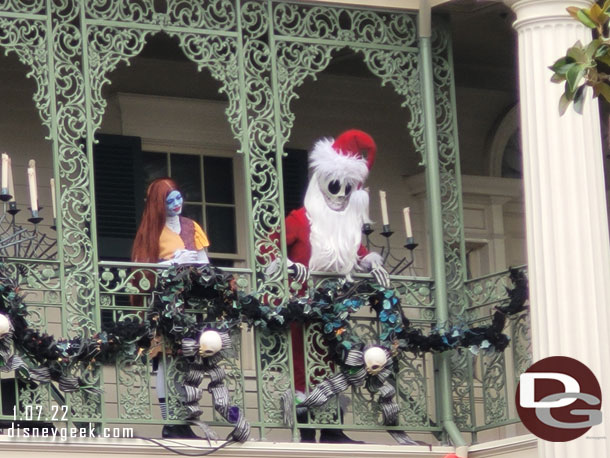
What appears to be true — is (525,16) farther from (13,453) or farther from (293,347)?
(13,453)

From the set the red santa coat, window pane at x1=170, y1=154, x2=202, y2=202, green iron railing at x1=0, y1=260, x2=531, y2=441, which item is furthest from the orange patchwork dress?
window pane at x1=170, y1=154, x2=202, y2=202

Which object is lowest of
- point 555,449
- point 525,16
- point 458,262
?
point 555,449

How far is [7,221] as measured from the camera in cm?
1745

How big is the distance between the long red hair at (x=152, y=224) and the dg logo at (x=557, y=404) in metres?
5.94

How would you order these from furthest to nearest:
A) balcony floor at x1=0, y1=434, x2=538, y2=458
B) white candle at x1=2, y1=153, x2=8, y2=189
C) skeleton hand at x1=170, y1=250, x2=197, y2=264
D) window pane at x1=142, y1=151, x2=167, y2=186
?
window pane at x1=142, y1=151, x2=167, y2=186 < skeleton hand at x1=170, y1=250, x2=197, y2=264 < white candle at x1=2, y1=153, x2=8, y2=189 < balcony floor at x1=0, y1=434, x2=538, y2=458

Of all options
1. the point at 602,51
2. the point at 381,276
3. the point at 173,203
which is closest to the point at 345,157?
the point at 381,276

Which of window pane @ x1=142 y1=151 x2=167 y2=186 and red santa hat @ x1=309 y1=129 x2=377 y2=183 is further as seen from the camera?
window pane @ x1=142 y1=151 x2=167 y2=186

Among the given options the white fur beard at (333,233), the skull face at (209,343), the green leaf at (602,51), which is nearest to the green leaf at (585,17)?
the green leaf at (602,51)

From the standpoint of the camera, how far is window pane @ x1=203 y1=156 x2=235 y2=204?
18.5m

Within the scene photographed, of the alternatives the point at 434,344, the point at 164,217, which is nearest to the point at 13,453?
the point at 164,217

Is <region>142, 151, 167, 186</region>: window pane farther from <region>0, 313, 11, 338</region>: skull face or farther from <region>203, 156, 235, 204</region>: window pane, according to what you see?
<region>0, 313, 11, 338</region>: skull face

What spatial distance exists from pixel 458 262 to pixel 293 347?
1.60m

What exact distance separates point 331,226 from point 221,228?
2.34 meters

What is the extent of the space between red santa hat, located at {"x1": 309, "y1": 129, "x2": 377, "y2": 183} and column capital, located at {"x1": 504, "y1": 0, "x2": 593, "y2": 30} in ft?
5.21
